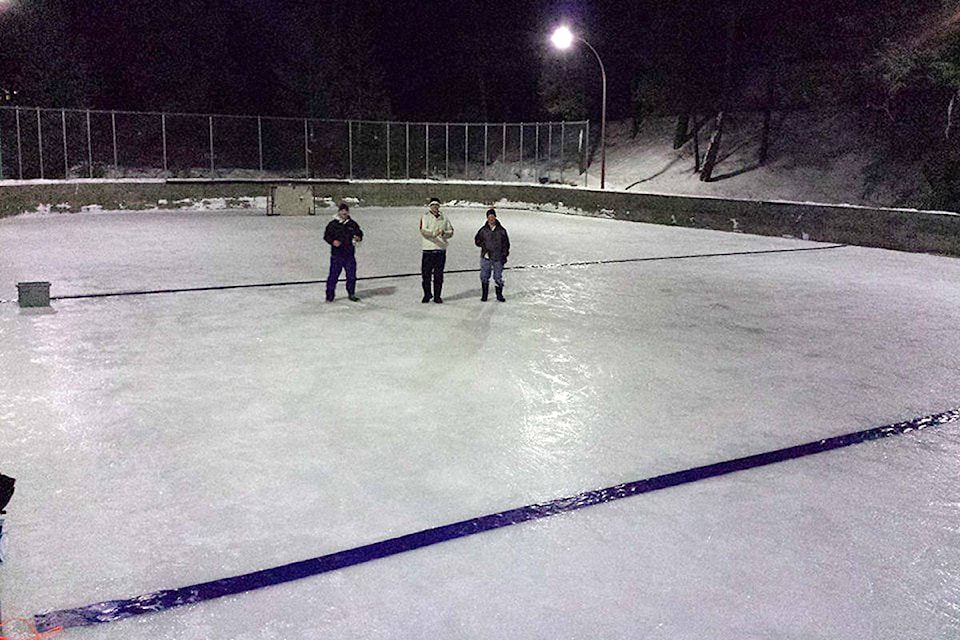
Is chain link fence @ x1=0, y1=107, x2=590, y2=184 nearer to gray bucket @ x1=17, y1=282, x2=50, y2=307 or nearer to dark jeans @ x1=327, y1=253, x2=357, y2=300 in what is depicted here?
dark jeans @ x1=327, y1=253, x2=357, y2=300

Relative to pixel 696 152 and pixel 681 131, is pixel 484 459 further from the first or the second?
pixel 681 131

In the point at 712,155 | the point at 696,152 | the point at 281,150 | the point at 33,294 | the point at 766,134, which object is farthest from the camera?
the point at 281,150

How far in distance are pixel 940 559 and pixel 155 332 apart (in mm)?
9033

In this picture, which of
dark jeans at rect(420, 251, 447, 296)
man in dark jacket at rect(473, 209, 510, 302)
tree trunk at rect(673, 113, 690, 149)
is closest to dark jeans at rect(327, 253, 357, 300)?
dark jeans at rect(420, 251, 447, 296)

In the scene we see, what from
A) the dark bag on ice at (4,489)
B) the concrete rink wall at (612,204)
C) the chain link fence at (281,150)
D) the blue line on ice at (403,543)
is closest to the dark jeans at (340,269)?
the blue line on ice at (403,543)

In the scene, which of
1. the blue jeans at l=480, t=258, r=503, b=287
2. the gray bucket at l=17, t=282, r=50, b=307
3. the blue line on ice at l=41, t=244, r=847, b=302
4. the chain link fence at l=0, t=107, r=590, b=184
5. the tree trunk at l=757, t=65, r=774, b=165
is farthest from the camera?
the chain link fence at l=0, t=107, r=590, b=184

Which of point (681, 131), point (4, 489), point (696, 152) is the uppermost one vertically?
point (681, 131)

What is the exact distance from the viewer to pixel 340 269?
13.0 m

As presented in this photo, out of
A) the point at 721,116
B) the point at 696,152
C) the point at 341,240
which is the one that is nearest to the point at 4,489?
the point at 341,240

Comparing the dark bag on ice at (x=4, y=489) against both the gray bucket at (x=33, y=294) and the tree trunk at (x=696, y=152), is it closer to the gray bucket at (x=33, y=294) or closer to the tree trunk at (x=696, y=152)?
the gray bucket at (x=33, y=294)

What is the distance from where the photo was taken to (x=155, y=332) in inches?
431

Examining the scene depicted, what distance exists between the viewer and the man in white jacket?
1273 centimetres

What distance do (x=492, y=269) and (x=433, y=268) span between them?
961mm

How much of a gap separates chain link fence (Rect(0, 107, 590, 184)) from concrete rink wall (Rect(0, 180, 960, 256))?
31.1 ft
